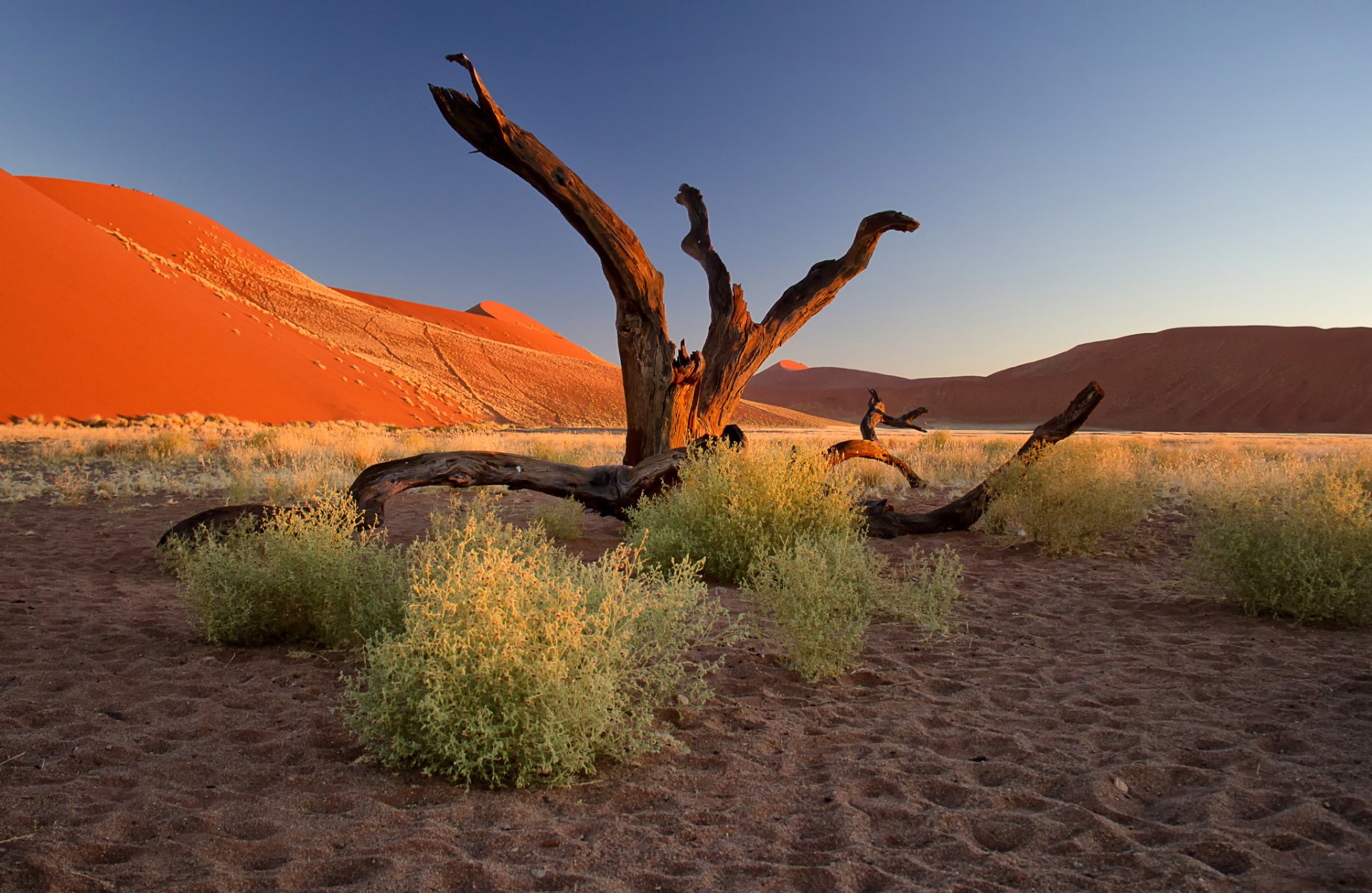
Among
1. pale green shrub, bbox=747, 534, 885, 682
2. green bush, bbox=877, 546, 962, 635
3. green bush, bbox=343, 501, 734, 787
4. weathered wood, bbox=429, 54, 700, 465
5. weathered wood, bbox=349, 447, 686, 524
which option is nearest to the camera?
green bush, bbox=343, 501, 734, 787

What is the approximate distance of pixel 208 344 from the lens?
119 ft

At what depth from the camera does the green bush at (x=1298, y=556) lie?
526cm

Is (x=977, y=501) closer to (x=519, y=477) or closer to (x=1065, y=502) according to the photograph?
(x=1065, y=502)

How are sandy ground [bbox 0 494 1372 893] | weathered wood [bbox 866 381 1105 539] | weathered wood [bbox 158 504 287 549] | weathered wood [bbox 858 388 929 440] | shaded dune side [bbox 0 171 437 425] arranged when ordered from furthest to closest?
shaded dune side [bbox 0 171 437 425]
weathered wood [bbox 858 388 929 440]
weathered wood [bbox 866 381 1105 539]
weathered wood [bbox 158 504 287 549]
sandy ground [bbox 0 494 1372 893]

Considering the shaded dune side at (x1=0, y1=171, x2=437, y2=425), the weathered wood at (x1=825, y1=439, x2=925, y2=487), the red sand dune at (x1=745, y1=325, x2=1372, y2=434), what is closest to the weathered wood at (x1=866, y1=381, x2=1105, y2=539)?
the weathered wood at (x1=825, y1=439, x2=925, y2=487)

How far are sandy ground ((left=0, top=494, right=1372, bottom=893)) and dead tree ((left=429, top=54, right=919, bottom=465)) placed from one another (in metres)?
4.89

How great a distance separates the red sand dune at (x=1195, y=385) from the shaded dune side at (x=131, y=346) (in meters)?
69.9

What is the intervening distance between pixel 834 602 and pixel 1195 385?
9005cm

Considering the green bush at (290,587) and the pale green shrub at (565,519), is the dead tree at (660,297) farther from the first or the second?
the green bush at (290,587)

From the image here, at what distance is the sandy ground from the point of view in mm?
2381

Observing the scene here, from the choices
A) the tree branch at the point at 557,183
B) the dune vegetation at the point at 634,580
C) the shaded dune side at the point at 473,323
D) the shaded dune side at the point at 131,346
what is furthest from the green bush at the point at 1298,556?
the shaded dune side at the point at 473,323

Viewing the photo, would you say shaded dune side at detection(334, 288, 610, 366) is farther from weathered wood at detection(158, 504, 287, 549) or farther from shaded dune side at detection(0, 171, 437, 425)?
weathered wood at detection(158, 504, 287, 549)

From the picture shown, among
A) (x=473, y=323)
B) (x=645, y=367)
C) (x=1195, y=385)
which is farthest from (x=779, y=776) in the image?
(x=473, y=323)

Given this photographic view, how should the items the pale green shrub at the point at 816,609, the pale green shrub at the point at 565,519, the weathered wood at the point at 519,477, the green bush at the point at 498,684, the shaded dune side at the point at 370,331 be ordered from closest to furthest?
1. the green bush at the point at 498,684
2. the pale green shrub at the point at 816,609
3. the weathered wood at the point at 519,477
4. the pale green shrub at the point at 565,519
5. the shaded dune side at the point at 370,331
